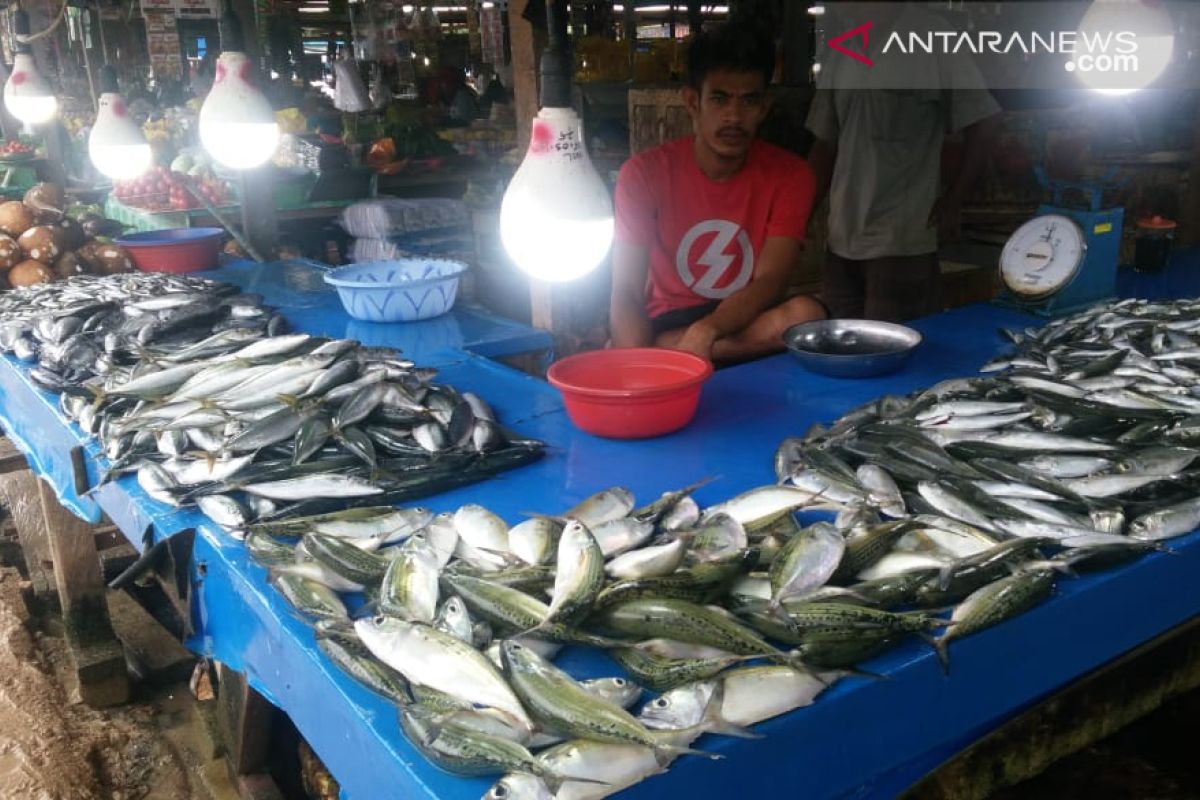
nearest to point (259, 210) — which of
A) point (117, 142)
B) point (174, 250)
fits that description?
point (174, 250)

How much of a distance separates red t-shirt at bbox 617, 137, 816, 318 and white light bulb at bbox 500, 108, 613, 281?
5.63 ft

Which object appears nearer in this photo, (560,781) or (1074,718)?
(560,781)

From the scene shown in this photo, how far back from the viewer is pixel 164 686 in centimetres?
420

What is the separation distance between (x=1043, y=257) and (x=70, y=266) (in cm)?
472

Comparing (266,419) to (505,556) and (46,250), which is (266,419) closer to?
(505,556)

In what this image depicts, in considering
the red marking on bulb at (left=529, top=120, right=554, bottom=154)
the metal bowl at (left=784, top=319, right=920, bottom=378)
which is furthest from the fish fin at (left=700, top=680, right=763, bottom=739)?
the metal bowl at (left=784, top=319, right=920, bottom=378)

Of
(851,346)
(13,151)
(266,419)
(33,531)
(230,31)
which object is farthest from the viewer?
(13,151)

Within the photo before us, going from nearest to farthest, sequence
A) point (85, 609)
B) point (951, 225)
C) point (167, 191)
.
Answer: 1. point (85, 609)
2. point (951, 225)
3. point (167, 191)

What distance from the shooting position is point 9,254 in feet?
15.9

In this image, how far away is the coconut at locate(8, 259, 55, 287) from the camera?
475 centimetres

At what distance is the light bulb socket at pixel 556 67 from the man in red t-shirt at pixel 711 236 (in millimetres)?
1481

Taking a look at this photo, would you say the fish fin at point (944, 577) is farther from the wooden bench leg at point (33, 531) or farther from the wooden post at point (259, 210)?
the wooden post at point (259, 210)

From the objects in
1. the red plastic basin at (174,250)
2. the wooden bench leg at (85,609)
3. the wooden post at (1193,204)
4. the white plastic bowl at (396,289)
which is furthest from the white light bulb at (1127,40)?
the wooden bench leg at (85,609)

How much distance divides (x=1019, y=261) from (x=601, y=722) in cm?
304
